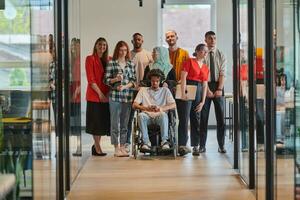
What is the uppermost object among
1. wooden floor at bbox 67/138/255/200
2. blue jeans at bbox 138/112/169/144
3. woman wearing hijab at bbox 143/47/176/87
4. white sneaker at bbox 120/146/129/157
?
woman wearing hijab at bbox 143/47/176/87

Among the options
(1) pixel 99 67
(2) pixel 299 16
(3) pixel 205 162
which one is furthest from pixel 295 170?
(1) pixel 99 67

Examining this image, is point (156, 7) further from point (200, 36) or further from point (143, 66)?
point (143, 66)

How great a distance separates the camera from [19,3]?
10.4 ft

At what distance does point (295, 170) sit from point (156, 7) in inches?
318

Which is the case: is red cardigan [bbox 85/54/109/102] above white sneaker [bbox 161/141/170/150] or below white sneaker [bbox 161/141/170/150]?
above

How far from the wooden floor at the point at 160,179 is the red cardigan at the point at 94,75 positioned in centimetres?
86

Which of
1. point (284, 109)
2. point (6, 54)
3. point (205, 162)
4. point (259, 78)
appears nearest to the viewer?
point (6, 54)

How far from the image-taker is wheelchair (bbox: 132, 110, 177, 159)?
7.32 meters

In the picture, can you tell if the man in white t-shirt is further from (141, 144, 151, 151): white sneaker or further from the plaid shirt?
(141, 144, 151, 151): white sneaker

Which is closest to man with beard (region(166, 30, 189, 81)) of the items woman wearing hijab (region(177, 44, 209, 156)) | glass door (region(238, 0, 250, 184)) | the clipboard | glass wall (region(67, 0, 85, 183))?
woman wearing hijab (region(177, 44, 209, 156))

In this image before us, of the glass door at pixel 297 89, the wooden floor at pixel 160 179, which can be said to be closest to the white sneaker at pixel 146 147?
the wooden floor at pixel 160 179

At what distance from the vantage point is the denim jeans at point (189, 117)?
7480mm

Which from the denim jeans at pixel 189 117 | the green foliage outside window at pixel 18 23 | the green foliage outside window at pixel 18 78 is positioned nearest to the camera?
the green foliage outside window at pixel 18 23

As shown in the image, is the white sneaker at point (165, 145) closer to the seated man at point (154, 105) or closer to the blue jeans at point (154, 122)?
the seated man at point (154, 105)
